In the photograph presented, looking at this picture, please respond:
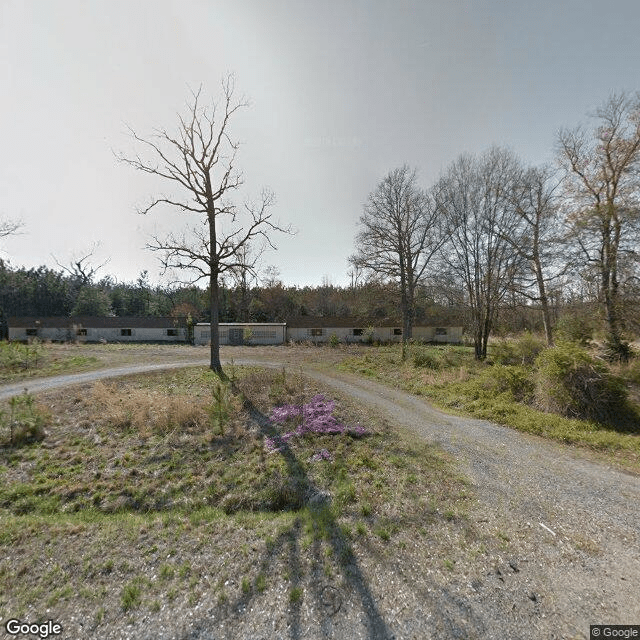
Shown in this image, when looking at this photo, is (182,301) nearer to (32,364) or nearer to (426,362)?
(32,364)

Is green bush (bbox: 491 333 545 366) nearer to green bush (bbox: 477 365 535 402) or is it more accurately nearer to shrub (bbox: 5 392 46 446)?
green bush (bbox: 477 365 535 402)

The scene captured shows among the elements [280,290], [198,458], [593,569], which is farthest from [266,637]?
[280,290]

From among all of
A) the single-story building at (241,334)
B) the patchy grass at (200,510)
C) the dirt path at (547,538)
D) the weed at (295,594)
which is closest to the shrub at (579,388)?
the dirt path at (547,538)

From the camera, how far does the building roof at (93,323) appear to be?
3631cm

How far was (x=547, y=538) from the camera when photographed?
154 inches

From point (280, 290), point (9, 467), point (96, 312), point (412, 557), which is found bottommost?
point (9, 467)

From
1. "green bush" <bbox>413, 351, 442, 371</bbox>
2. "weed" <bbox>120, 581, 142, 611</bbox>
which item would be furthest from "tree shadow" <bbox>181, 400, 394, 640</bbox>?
"green bush" <bbox>413, 351, 442, 371</bbox>

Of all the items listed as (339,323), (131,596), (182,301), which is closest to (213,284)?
(131,596)

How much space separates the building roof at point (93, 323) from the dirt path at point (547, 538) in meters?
38.7

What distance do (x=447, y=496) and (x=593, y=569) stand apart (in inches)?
75.3

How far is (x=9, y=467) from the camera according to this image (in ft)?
21.4

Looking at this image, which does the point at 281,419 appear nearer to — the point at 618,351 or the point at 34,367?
the point at 618,351

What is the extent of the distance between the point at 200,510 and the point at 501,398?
406 inches

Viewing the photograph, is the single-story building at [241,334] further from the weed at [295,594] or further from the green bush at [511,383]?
the weed at [295,594]
